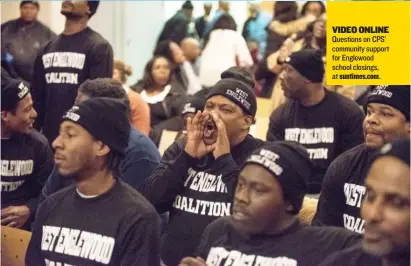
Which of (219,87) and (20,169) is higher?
(219,87)

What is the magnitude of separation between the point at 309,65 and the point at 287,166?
9.01 ft

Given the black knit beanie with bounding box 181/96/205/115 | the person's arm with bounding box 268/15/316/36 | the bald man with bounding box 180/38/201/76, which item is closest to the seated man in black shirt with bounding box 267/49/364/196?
the black knit beanie with bounding box 181/96/205/115

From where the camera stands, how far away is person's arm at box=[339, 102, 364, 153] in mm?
5684

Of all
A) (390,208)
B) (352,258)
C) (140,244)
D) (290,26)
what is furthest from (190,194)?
(290,26)

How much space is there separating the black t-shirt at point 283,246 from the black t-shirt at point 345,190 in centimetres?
77

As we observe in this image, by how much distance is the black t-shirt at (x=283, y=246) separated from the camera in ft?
10.9

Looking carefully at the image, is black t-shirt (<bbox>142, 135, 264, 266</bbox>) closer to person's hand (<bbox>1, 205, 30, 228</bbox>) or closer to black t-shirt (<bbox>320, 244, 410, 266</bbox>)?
black t-shirt (<bbox>320, 244, 410, 266</bbox>)

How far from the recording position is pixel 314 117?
591cm

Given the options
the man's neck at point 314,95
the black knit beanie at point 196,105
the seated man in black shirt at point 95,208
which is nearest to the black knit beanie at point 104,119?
the seated man in black shirt at point 95,208

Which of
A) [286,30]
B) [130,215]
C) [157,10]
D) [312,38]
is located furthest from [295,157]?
[157,10]

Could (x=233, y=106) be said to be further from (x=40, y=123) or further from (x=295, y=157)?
(x=40, y=123)

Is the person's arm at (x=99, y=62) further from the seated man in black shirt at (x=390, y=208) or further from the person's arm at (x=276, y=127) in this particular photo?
the seated man in black shirt at (x=390, y=208)

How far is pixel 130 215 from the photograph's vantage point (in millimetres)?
3664

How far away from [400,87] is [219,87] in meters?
0.91
